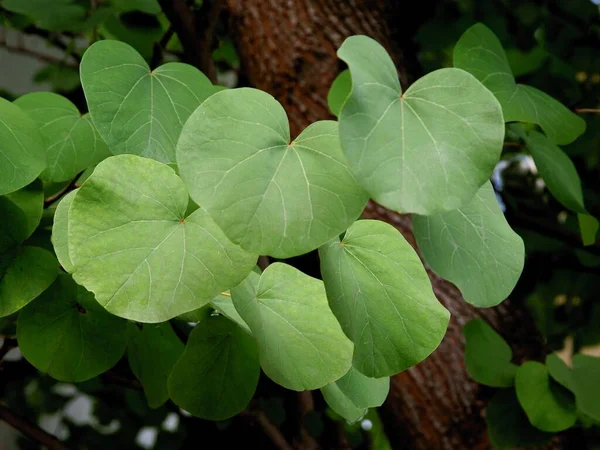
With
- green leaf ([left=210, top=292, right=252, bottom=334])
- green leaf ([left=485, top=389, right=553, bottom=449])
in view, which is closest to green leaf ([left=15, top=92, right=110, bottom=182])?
green leaf ([left=210, top=292, right=252, bottom=334])

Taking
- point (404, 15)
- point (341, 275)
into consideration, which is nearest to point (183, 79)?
point (341, 275)

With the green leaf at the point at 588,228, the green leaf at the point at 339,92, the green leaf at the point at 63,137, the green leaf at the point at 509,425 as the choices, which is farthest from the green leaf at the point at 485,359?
the green leaf at the point at 63,137

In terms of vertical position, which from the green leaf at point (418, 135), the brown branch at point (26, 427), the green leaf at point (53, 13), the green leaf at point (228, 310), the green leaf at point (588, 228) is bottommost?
the brown branch at point (26, 427)

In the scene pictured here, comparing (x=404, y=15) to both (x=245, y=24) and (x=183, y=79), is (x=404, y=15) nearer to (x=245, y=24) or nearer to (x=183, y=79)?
(x=245, y=24)

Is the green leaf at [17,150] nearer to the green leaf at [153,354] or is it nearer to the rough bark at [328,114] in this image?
the green leaf at [153,354]

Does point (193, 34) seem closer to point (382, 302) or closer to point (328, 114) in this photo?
point (328, 114)

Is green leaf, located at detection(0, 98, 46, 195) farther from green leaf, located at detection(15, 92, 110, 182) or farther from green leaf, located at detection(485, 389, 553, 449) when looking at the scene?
green leaf, located at detection(485, 389, 553, 449)
